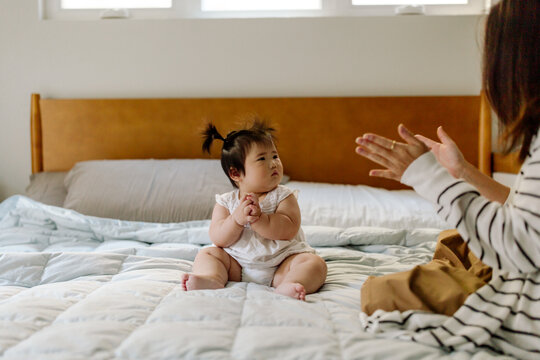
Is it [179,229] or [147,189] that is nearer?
[179,229]

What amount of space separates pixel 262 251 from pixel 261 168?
0.21 m

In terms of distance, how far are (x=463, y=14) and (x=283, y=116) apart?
1.11 meters

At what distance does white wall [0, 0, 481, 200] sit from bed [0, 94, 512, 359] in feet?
0.37

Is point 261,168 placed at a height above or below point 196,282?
above

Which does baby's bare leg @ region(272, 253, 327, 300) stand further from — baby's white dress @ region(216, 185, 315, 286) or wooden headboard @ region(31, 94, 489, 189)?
wooden headboard @ region(31, 94, 489, 189)

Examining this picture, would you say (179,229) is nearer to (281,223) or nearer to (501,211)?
(281,223)

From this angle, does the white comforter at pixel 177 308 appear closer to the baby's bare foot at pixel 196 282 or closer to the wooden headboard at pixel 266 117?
the baby's bare foot at pixel 196 282

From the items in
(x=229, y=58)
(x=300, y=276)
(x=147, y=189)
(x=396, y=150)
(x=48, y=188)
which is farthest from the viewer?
(x=229, y=58)

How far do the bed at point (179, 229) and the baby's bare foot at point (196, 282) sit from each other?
27 mm

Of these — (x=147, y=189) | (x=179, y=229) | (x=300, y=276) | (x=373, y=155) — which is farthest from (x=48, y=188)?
(x=373, y=155)

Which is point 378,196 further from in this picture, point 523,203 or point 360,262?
point 523,203

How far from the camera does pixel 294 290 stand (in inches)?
42.0

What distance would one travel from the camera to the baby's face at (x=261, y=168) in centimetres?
133

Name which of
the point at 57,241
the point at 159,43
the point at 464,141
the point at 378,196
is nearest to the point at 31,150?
the point at 159,43
